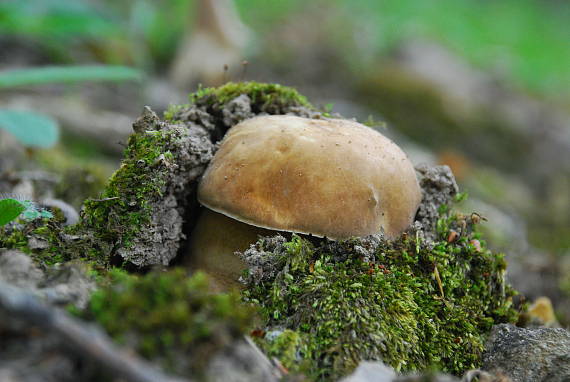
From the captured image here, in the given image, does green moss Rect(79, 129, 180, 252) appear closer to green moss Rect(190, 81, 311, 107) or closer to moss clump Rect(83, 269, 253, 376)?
green moss Rect(190, 81, 311, 107)

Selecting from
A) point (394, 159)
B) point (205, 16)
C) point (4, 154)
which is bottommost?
point (4, 154)

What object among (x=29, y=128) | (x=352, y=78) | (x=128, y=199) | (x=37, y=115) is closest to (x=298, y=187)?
(x=128, y=199)

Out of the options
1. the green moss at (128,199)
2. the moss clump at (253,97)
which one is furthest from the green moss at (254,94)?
the green moss at (128,199)

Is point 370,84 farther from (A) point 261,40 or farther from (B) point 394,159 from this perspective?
(B) point 394,159

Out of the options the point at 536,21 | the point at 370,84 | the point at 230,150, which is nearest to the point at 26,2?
the point at 230,150

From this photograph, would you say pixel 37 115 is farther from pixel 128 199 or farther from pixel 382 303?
pixel 382 303

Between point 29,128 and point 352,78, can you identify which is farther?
point 352,78

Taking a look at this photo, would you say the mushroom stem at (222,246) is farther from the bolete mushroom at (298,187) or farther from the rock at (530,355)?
the rock at (530,355)
